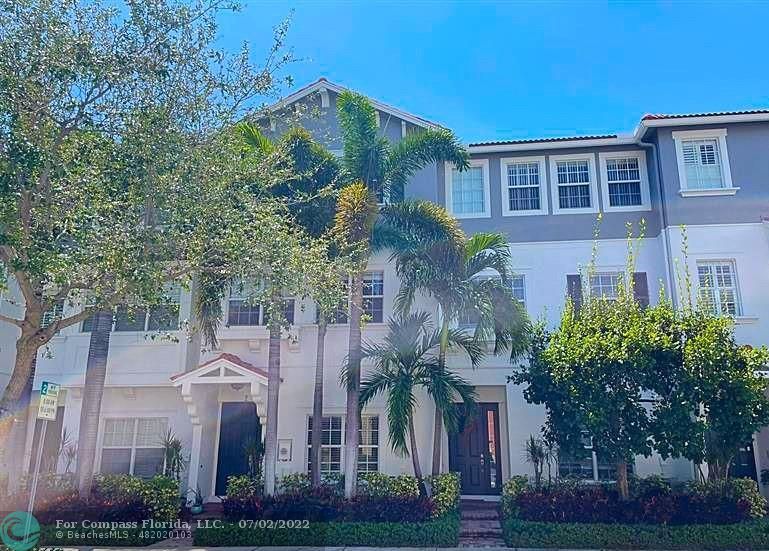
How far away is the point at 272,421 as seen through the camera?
1288 centimetres

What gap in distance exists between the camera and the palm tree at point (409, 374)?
12484 mm

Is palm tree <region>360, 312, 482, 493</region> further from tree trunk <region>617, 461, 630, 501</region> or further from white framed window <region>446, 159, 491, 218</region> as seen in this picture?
white framed window <region>446, 159, 491, 218</region>

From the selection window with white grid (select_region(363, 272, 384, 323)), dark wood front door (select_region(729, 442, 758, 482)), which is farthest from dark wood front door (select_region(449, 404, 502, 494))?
dark wood front door (select_region(729, 442, 758, 482))

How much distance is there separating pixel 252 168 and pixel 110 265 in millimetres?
3395

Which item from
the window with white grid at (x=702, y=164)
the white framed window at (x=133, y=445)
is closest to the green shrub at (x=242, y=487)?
the white framed window at (x=133, y=445)

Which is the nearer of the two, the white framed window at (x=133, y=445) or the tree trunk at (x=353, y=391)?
the tree trunk at (x=353, y=391)

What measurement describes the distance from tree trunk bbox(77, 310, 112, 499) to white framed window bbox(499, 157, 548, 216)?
1052 centimetres

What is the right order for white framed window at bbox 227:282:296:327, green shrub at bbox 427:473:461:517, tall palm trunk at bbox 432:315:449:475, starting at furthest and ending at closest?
1. white framed window at bbox 227:282:296:327
2. tall palm trunk at bbox 432:315:449:475
3. green shrub at bbox 427:473:461:517

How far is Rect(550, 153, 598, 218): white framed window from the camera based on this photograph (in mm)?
16391

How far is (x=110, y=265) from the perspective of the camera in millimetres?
8891

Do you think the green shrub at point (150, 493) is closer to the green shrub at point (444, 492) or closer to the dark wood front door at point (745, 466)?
the green shrub at point (444, 492)

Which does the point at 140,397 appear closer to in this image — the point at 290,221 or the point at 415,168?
the point at 290,221

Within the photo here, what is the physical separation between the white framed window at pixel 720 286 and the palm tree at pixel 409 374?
611 centimetres

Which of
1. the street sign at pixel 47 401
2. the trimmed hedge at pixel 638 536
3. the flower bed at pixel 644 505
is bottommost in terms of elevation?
the trimmed hedge at pixel 638 536
